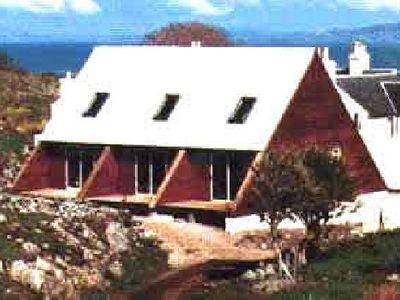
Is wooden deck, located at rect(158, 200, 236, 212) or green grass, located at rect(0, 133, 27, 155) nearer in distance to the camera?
wooden deck, located at rect(158, 200, 236, 212)

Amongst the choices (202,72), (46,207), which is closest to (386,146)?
(202,72)

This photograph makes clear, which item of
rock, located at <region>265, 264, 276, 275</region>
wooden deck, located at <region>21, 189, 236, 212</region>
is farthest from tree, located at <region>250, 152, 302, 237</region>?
wooden deck, located at <region>21, 189, 236, 212</region>

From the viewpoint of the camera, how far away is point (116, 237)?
44594 mm

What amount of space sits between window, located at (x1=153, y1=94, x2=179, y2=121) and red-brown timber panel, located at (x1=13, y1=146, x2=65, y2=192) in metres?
4.29

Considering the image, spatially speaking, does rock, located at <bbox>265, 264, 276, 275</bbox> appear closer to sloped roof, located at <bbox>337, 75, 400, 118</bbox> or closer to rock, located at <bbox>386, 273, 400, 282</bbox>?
rock, located at <bbox>386, 273, 400, 282</bbox>

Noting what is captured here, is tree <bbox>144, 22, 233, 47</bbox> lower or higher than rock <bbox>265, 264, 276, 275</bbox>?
higher

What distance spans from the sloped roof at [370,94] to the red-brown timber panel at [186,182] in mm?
9731

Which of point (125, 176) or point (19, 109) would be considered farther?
point (19, 109)

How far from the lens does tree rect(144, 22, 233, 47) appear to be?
102 m

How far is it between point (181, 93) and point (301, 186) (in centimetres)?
1295

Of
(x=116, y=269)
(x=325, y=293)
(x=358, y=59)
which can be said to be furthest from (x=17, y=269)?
(x=358, y=59)

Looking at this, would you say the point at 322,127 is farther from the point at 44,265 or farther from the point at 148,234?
the point at 44,265

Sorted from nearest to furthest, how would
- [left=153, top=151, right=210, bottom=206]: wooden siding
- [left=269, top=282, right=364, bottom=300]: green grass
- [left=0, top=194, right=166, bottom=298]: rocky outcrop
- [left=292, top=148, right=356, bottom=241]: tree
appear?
1. [left=269, top=282, right=364, bottom=300]: green grass
2. [left=0, top=194, right=166, bottom=298]: rocky outcrop
3. [left=292, top=148, right=356, bottom=241]: tree
4. [left=153, top=151, right=210, bottom=206]: wooden siding

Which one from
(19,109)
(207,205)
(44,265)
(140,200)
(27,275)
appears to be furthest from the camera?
(19,109)
